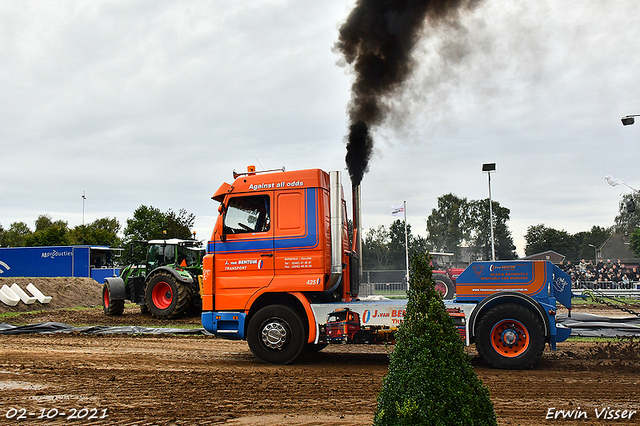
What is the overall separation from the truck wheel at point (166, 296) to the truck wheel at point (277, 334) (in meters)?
7.48

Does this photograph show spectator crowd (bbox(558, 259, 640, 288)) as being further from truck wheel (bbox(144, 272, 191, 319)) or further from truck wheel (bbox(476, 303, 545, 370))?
truck wheel (bbox(476, 303, 545, 370))

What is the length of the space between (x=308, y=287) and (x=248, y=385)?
1.91 metres

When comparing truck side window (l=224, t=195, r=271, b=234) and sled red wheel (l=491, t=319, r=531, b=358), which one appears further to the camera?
truck side window (l=224, t=195, r=271, b=234)

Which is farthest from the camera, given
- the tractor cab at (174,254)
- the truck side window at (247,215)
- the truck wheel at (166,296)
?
the tractor cab at (174,254)

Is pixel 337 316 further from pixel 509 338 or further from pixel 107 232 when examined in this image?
pixel 107 232

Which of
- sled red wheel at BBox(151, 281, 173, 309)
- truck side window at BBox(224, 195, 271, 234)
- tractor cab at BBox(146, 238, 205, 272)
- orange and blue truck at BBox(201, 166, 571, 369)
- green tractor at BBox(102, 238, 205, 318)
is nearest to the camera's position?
orange and blue truck at BBox(201, 166, 571, 369)

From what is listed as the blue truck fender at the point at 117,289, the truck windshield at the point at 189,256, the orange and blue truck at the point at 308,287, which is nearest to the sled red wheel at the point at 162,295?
the truck windshield at the point at 189,256

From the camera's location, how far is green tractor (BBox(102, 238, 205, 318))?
1509 centimetres

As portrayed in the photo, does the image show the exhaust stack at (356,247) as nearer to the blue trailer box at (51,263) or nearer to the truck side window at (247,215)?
the truck side window at (247,215)

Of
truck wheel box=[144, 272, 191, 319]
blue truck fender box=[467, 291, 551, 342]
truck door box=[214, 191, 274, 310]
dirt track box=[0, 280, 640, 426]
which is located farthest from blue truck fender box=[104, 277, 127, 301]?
blue truck fender box=[467, 291, 551, 342]

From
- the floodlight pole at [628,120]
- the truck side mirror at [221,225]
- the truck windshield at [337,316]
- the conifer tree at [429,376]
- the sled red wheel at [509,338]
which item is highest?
the floodlight pole at [628,120]

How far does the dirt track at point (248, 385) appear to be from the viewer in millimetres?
5203

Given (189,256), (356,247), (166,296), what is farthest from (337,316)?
(189,256)

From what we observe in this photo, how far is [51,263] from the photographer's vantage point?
34.4 meters
